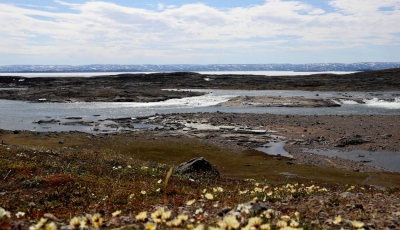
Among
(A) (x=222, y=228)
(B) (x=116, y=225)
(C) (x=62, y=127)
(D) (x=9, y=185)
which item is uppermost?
(A) (x=222, y=228)

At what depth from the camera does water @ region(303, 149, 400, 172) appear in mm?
28516

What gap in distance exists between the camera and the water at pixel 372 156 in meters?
28.5

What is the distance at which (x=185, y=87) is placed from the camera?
13438 cm

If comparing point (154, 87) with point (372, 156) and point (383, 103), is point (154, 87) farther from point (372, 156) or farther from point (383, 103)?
point (372, 156)

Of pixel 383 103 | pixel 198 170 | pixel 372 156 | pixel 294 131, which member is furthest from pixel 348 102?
pixel 198 170

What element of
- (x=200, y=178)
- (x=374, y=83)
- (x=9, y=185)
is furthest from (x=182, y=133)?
(x=374, y=83)

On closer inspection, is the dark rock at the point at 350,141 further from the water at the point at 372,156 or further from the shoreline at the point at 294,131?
the water at the point at 372,156

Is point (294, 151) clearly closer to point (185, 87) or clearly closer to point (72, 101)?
point (72, 101)

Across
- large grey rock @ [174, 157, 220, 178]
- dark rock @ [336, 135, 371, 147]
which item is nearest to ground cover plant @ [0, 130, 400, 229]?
large grey rock @ [174, 157, 220, 178]

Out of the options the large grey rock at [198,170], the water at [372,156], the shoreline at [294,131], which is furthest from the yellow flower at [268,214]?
the water at [372,156]

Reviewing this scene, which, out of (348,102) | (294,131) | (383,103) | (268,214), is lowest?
(294,131)

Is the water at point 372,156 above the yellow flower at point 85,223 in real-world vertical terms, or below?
below

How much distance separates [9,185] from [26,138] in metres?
30.6

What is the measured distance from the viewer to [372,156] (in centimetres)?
3148
